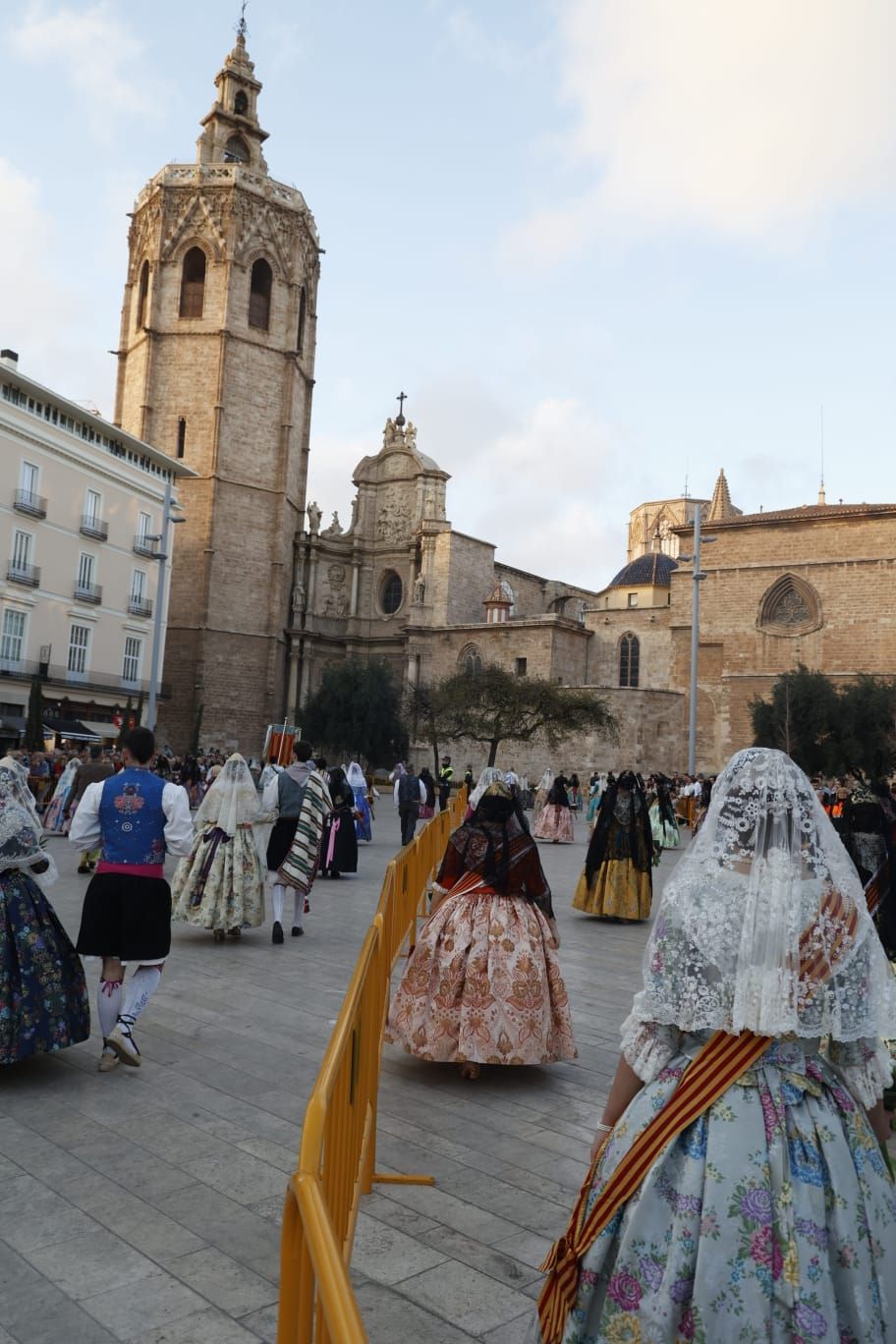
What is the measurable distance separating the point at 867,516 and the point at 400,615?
21959mm

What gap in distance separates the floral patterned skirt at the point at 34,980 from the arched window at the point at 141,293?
46021 mm

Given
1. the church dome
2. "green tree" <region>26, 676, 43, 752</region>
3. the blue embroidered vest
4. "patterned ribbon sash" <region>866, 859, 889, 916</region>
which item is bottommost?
"patterned ribbon sash" <region>866, 859, 889, 916</region>

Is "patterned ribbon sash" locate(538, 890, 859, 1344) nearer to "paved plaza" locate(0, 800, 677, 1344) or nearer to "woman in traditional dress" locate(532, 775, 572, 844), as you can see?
"paved plaza" locate(0, 800, 677, 1344)

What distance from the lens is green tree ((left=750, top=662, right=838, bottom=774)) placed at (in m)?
35.8

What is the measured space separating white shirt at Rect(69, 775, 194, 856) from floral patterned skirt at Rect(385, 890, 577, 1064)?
4.71 ft

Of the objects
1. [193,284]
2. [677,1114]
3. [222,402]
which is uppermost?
[193,284]

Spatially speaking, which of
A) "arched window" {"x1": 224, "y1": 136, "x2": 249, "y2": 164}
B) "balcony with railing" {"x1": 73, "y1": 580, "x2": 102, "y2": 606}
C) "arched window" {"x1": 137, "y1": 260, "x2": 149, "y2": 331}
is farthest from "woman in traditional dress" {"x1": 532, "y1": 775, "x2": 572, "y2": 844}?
"arched window" {"x1": 224, "y1": 136, "x2": 249, "y2": 164}

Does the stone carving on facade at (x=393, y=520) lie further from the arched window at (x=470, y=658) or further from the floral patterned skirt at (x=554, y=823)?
the floral patterned skirt at (x=554, y=823)

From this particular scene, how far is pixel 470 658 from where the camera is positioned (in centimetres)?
4828

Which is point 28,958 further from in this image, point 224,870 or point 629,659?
point 629,659

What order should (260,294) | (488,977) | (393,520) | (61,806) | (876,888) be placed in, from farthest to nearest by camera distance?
(393,520)
(260,294)
(61,806)
(876,888)
(488,977)

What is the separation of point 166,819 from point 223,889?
3.78m

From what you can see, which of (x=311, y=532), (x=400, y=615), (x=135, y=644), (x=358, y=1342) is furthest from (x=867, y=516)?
(x=358, y=1342)

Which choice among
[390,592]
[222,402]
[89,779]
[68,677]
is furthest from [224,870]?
[390,592]
